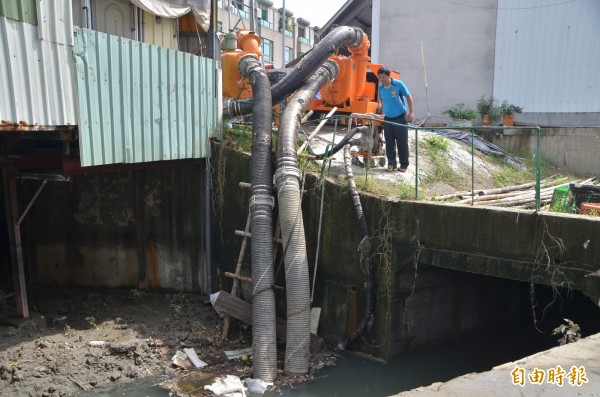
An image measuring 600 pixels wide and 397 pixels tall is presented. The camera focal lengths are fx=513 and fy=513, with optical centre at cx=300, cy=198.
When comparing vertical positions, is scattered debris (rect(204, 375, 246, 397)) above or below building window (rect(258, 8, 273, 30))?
below

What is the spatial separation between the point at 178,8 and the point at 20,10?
3.57 metres

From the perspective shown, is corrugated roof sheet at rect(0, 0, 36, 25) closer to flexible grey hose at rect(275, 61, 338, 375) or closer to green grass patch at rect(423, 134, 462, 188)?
flexible grey hose at rect(275, 61, 338, 375)

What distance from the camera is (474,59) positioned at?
55.0 feet

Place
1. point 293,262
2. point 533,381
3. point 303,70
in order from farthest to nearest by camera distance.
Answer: point 303,70 → point 293,262 → point 533,381

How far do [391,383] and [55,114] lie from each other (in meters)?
6.09

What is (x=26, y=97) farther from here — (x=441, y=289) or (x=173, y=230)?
(x=441, y=289)

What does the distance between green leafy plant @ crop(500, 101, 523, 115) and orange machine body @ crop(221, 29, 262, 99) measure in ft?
26.7

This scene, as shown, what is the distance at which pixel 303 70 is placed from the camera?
10.1 meters

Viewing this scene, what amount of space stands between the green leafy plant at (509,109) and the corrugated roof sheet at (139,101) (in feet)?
32.1

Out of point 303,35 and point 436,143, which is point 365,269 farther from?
point 303,35

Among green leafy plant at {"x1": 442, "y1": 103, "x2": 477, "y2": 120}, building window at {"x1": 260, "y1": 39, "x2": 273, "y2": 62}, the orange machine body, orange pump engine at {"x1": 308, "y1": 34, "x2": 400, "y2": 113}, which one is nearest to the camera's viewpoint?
orange pump engine at {"x1": 308, "y1": 34, "x2": 400, "y2": 113}

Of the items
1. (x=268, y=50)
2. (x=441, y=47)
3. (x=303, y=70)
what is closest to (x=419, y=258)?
(x=303, y=70)

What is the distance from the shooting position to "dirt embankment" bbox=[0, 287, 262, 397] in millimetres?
7314

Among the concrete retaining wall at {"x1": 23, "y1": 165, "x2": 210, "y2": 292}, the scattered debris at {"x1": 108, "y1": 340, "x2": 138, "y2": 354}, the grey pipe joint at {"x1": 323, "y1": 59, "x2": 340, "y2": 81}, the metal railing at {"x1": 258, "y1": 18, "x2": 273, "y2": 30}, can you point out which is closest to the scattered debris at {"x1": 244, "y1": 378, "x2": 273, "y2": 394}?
the scattered debris at {"x1": 108, "y1": 340, "x2": 138, "y2": 354}
